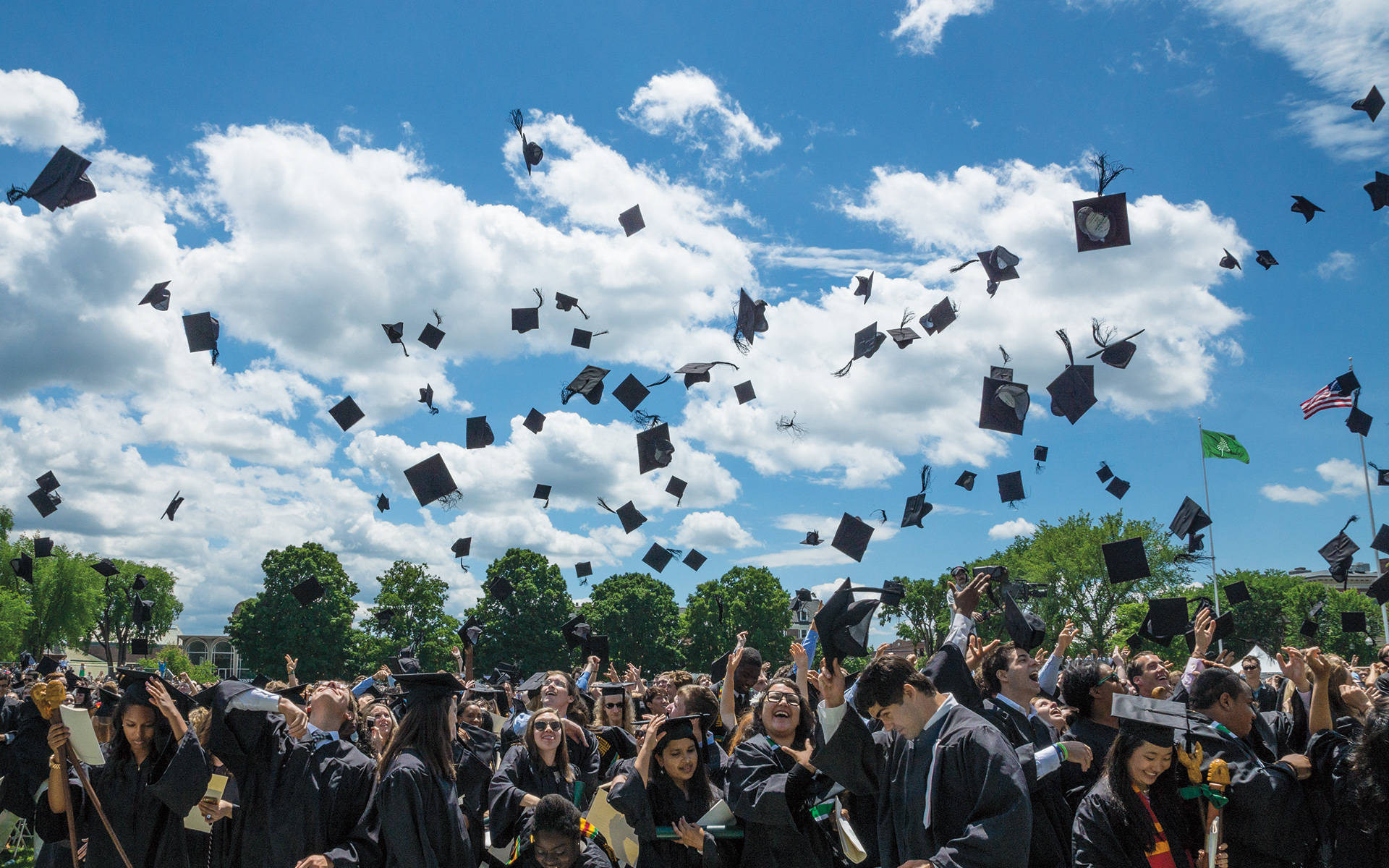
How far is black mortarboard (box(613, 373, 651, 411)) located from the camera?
1352 cm

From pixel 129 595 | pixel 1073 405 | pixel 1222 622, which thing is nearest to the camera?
pixel 1222 622

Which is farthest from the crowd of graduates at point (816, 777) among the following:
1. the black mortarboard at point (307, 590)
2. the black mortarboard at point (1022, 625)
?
the black mortarboard at point (307, 590)

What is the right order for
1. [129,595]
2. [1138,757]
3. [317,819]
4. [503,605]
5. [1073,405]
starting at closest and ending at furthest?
[1138,757] → [317,819] → [1073,405] → [503,605] → [129,595]

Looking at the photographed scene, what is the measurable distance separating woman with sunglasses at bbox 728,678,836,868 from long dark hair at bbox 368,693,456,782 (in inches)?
56.9

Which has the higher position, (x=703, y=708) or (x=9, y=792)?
(x=703, y=708)

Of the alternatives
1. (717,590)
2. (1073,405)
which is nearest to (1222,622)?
(1073,405)

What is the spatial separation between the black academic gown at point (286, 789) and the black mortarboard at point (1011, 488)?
1247 cm

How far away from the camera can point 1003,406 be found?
11945mm

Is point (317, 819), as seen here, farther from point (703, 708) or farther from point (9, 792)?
point (9, 792)

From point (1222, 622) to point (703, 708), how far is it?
9037 millimetres

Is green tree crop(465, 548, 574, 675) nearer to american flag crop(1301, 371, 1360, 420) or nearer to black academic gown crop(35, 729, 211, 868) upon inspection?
american flag crop(1301, 371, 1360, 420)

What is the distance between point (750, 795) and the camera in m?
4.74

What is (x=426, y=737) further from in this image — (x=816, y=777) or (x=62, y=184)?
(x=62, y=184)

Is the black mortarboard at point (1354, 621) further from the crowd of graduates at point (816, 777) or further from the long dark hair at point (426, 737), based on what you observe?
the long dark hair at point (426, 737)
